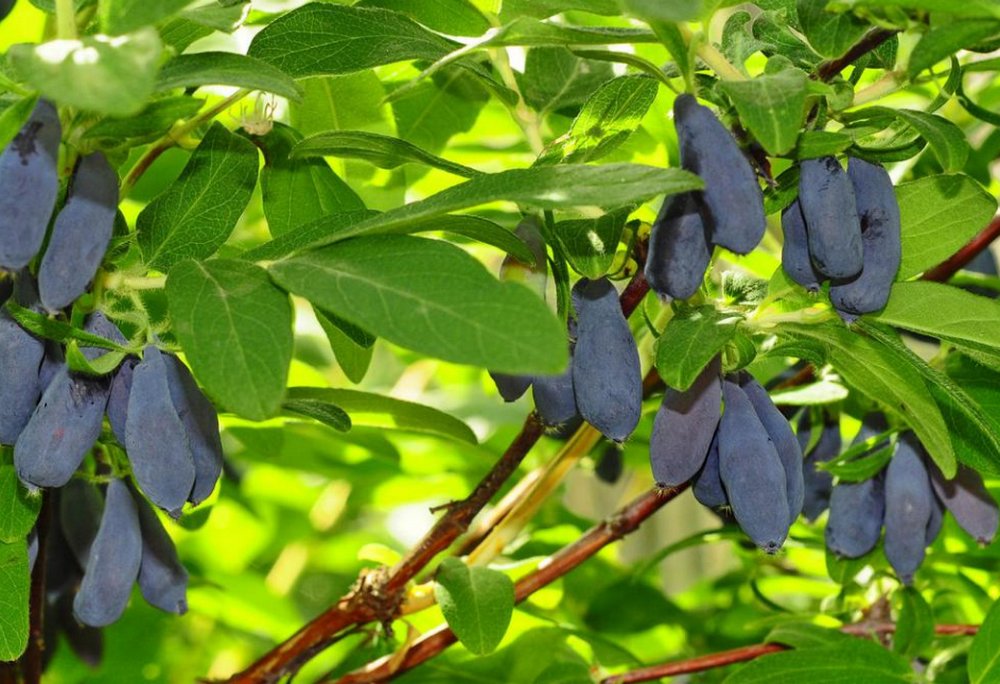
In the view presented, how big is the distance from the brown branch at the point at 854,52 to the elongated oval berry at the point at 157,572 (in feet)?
1.42

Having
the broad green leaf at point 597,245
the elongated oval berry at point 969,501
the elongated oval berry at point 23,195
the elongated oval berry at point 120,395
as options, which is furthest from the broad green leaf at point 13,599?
the elongated oval berry at point 969,501

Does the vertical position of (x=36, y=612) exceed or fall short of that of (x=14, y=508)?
it falls short

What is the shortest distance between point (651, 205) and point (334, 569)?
788 millimetres

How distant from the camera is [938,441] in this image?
0.68 m

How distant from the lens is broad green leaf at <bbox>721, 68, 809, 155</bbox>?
1.78 feet

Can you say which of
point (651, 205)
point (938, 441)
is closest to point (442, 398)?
point (651, 205)

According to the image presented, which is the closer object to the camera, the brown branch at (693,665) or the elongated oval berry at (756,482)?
the elongated oval berry at (756,482)

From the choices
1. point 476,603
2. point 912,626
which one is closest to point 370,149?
point 476,603

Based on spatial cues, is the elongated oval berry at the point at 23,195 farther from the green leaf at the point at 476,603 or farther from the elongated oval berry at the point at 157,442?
the green leaf at the point at 476,603

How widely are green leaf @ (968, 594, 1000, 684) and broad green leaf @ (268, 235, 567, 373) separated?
0.47 meters

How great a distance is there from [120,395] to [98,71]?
0.68 feet

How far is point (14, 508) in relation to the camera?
26.9 inches

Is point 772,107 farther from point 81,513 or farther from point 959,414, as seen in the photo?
point 81,513

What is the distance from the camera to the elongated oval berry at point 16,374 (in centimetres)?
61
